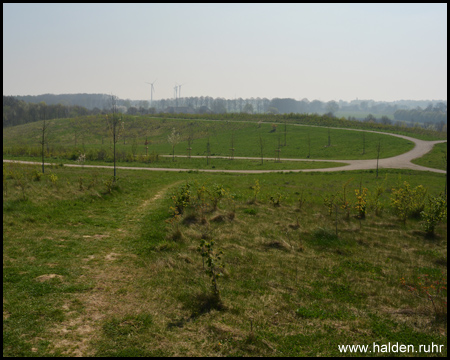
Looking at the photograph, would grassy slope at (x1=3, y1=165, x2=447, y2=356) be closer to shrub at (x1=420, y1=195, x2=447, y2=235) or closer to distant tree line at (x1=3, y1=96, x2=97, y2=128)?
shrub at (x1=420, y1=195, x2=447, y2=235)

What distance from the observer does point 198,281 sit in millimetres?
8734

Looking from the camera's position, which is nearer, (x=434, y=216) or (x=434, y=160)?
(x=434, y=216)

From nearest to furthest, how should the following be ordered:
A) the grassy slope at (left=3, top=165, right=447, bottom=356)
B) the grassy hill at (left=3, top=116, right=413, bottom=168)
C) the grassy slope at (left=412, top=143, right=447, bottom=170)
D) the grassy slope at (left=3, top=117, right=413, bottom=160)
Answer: the grassy slope at (left=3, top=165, right=447, bottom=356) < the grassy slope at (left=412, top=143, right=447, bottom=170) < the grassy hill at (left=3, top=116, right=413, bottom=168) < the grassy slope at (left=3, top=117, right=413, bottom=160)

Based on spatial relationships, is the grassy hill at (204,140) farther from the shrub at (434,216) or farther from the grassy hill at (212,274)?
the shrub at (434,216)

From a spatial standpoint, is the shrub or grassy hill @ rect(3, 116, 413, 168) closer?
the shrub

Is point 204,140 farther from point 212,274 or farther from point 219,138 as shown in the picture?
point 212,274

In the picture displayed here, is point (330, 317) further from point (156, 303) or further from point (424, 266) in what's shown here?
point (424, 266)

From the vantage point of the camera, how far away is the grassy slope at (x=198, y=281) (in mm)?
6215

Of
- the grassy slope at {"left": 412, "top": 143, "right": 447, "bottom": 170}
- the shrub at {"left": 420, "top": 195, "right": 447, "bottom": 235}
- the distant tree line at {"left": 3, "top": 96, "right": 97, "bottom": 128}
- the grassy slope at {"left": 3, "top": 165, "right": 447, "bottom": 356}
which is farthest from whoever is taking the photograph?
the distant tree line at {"left": 3, "top": 96, "right": 97, "bottom": 128}

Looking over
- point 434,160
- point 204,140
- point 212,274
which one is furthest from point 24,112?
point 212,274

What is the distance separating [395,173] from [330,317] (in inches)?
1246

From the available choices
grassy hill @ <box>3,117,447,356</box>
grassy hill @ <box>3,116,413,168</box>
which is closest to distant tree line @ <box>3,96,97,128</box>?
grassy hill @ <box>3,116,413,168</box>

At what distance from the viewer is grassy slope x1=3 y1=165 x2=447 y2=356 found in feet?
20.4

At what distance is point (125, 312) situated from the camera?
23.2 ft
